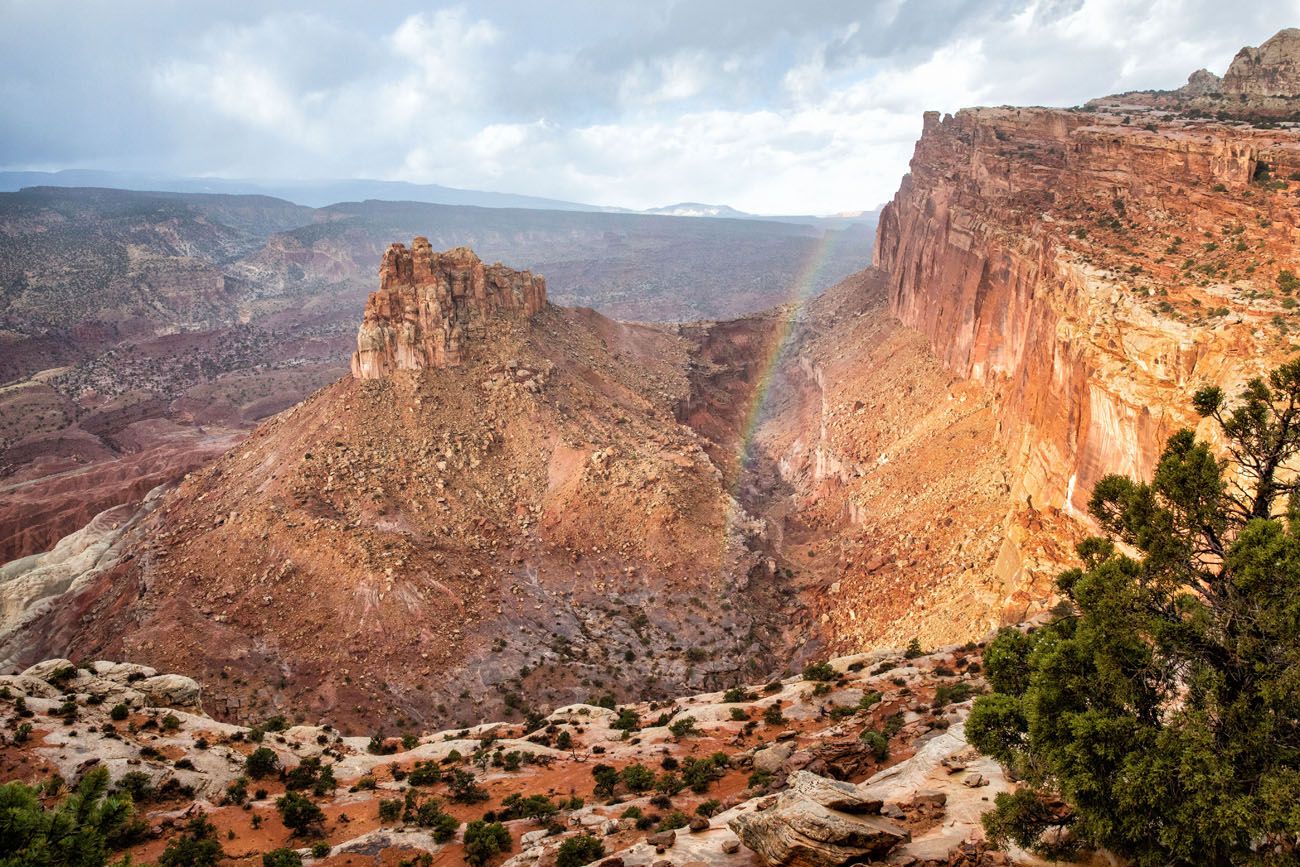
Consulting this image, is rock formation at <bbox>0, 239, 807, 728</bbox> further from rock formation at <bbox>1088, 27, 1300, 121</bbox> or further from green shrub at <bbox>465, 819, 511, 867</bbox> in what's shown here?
rock formation at <bbox>1088, 27, 1300, 121</bbox>

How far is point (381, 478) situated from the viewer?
1737 inches

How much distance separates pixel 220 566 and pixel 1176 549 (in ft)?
136

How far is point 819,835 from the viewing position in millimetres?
13141

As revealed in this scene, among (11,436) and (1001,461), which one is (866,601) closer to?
(1001,461)

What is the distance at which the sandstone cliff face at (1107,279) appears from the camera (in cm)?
2533

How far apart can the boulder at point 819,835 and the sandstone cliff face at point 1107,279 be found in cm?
1785

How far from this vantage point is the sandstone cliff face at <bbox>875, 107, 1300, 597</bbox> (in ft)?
83.1

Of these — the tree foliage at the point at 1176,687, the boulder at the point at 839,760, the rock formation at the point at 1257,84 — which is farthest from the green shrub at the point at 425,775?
the rock formation at the point at 1257,84

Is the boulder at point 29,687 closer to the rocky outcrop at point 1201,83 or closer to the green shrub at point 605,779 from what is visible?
the green shrub at point 605,779

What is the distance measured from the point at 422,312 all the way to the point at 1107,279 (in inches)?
1599

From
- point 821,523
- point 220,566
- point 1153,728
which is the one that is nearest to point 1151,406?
point 1153,728

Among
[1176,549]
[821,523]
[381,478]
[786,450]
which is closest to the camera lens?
[1176,549]

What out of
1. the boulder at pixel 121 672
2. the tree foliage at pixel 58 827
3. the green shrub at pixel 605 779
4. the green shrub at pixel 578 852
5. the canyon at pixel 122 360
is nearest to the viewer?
the tree foliage at pixel 58 827

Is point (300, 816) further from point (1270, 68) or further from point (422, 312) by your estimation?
point (1270, 68)
